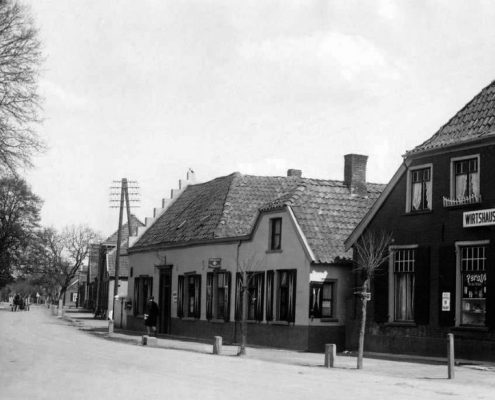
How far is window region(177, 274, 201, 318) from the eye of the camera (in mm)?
37594

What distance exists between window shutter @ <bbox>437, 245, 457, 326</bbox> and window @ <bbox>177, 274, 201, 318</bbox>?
14725 mm

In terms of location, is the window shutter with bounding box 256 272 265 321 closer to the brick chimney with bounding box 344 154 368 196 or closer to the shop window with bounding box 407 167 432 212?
the brick chimney with bounding box 344 154 368 196

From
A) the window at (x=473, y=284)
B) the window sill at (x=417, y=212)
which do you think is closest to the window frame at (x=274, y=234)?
the window sill at (x=417, y=212)

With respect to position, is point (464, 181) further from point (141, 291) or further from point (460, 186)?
point (141, 291)

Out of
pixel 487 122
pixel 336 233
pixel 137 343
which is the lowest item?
pixel 137 343

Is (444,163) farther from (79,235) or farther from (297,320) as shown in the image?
(79,235)

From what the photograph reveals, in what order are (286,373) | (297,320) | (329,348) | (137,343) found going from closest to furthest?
(286,373) → (329,348) → (297,320) → (137,343)

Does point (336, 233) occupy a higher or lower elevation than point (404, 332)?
higher

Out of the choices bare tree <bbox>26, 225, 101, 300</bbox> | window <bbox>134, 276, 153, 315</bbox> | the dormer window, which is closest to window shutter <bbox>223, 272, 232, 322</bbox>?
window <bbox>134, 276, 153, 315</bbox>

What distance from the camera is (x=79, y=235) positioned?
116 metres

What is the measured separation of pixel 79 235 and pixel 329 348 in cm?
9718

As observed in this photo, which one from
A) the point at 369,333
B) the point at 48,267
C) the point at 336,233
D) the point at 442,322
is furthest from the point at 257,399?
the point at 48,267

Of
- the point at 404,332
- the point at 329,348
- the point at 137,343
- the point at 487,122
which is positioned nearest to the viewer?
the point at 329,348

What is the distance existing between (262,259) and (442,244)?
8.97m
